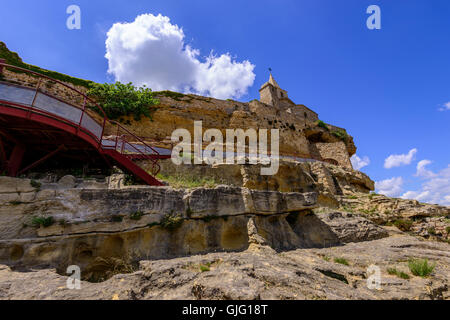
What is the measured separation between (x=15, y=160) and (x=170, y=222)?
5603 mm

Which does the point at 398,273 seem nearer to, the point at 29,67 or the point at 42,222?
the point at 42,222

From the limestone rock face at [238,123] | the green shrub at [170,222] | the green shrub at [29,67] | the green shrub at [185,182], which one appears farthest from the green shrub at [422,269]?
the green shrub at [29,67]

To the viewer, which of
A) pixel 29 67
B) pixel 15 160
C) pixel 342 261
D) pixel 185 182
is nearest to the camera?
pixel 342 261

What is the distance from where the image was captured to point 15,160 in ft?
22.1

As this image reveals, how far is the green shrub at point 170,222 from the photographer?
590 centimetres

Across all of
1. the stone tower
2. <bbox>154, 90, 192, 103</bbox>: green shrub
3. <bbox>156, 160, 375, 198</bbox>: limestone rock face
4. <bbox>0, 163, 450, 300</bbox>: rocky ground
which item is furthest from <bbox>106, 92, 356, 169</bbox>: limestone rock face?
<bbox>0, 163, 450, 300</bbox>: rocky ground

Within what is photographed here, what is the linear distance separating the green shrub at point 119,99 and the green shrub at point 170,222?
55.5 ft

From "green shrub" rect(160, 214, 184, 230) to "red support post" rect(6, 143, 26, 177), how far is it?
16.7ft

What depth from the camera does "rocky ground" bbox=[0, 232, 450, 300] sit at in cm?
334

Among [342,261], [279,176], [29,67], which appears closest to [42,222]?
[342,261]

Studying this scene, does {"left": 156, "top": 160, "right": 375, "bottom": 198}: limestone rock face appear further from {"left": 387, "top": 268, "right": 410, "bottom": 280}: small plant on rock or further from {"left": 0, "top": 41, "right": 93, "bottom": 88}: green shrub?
{"left": 0, "top": 41, "right": 93, "bottom": 88}: green shrub

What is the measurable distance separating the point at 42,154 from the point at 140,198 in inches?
203

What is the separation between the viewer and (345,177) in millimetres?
17500

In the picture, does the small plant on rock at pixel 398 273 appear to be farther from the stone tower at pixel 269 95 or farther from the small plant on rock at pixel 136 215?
the stone tower at pixel 269 95
